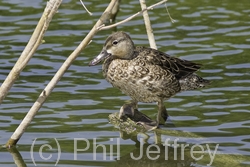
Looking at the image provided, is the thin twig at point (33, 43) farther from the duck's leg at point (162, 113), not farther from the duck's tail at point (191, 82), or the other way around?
the duck's tail at point (191, 82)

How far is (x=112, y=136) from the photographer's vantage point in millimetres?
9547

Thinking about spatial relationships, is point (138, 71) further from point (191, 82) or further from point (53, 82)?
point (53, 82)

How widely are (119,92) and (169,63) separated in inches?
59.7

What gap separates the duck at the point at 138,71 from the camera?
9656mm

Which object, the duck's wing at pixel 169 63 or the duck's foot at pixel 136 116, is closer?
the duck's foot at pixel 136 116

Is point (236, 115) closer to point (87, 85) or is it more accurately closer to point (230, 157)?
point (230, 157)

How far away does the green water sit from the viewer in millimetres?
8953

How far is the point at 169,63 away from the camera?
33.5 feet

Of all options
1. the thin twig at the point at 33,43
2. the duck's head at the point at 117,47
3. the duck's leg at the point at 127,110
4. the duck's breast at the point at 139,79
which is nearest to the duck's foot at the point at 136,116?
the duck's leg at the point at 127,110

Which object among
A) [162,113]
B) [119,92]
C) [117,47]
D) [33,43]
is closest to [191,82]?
[162,113]

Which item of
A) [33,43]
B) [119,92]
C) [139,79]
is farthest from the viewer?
[119,92]

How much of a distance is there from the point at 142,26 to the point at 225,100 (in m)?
3.97

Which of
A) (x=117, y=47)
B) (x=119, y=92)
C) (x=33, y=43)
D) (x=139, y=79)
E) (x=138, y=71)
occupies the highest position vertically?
(x=33, y=43)

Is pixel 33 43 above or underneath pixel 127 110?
above
